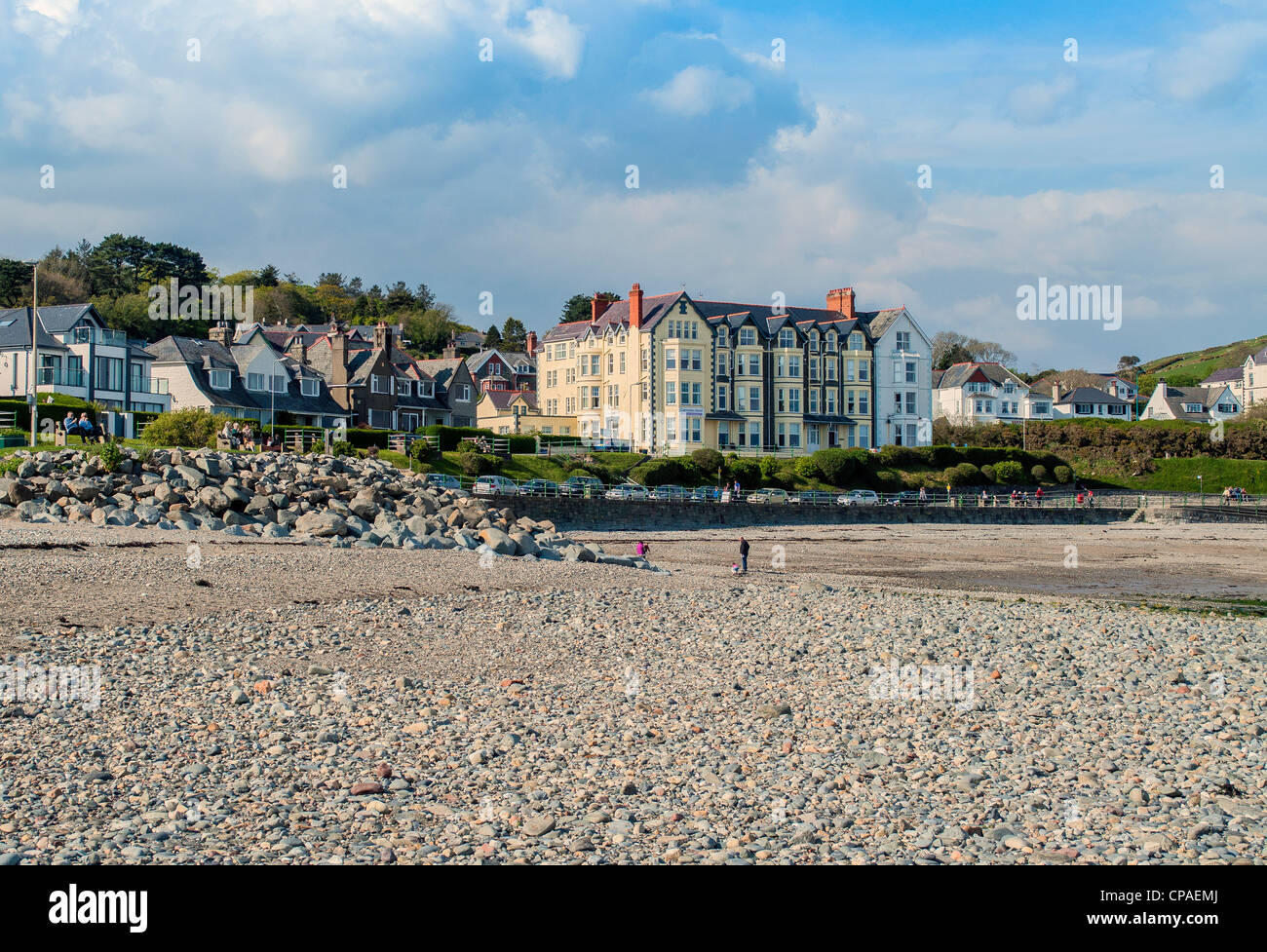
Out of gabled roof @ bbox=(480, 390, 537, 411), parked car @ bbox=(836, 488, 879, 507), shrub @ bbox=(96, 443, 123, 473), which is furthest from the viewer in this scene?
gabled roof @ bbox=(480, 390, 537, 411)

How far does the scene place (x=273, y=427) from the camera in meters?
50.5

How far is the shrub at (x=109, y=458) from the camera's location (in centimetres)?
3047

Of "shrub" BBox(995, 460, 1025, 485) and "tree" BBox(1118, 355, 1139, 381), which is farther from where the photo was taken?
"tree" BBox(1118, 355, 1139, 381)

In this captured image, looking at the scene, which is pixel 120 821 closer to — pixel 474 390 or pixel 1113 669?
pixel 1113 669

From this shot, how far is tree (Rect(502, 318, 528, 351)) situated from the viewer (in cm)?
13202

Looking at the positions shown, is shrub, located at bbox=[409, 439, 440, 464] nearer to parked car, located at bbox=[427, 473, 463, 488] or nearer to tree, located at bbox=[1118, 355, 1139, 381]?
parked car, located at bbox=[427, 473, 463, 488]

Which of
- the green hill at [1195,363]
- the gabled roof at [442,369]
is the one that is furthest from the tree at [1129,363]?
the gabled roof at [442,369]

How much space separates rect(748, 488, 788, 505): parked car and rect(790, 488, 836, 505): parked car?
2.30 ft

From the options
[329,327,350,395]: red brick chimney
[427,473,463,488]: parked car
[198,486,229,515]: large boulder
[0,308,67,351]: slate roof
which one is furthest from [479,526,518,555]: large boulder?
[329,327,350,395]: red brick chimney

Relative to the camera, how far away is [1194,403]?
117 metres

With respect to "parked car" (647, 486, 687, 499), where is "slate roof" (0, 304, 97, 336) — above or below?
above

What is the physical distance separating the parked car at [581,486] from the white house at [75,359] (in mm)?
23739
